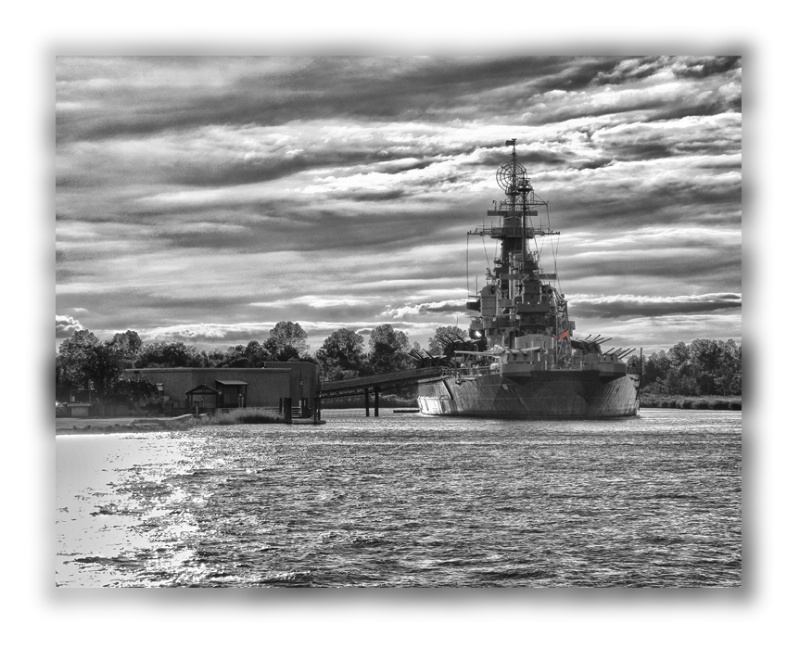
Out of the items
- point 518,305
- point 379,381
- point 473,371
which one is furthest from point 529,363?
point 473,371

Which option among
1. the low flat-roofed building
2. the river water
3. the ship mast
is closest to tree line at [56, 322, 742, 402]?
the river water

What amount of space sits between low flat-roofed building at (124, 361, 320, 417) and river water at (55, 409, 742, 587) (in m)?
1.96

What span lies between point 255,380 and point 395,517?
20.3 m

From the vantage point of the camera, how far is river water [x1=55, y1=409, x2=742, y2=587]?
34.8ft

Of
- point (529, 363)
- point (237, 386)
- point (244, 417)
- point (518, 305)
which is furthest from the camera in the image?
point (518, 305)

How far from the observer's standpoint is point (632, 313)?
1355 cm

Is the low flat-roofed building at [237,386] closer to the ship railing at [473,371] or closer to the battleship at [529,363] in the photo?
the battleship at [529,363]

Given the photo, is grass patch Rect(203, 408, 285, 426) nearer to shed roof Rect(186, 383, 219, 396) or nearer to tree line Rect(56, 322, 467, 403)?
shed roof Rect(186, 383, 219, 396)

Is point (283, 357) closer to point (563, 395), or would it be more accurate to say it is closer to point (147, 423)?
point (147, 423)

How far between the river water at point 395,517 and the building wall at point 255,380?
5.64ft

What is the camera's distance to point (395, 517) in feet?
46.3

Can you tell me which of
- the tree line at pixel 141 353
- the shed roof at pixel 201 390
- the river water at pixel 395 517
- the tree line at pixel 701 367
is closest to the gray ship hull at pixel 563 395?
the shed roof at pixel 201 390
